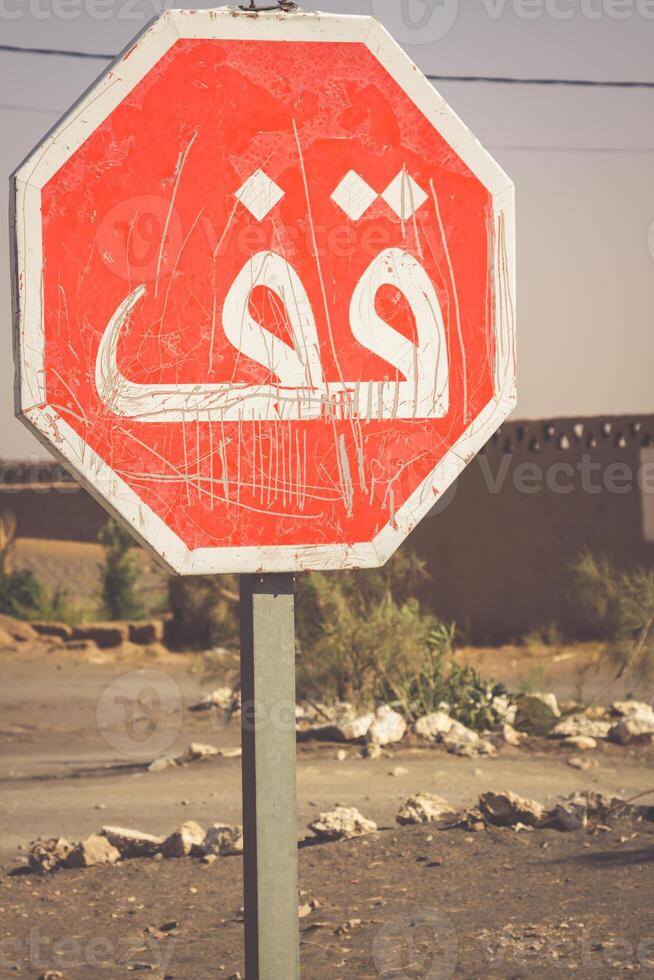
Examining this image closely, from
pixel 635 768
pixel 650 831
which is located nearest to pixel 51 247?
pixel 650 831

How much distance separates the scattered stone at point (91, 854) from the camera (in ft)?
19.6

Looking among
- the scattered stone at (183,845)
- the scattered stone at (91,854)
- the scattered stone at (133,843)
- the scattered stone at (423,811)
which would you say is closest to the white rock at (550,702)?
the scattered stone at (423,811)

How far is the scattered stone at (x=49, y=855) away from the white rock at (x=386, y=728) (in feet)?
11.0

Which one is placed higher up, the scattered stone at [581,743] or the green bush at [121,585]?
the green bush at [121,585]

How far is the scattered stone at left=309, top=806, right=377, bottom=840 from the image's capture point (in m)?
6.23

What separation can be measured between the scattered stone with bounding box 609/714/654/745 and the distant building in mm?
5549

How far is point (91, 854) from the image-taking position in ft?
19.7

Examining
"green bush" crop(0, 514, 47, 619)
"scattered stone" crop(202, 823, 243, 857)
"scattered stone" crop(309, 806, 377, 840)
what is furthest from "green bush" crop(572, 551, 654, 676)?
"green bush" crop(0, 514, 47, 619)

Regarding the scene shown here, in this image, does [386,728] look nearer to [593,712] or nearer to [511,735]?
[511,735]

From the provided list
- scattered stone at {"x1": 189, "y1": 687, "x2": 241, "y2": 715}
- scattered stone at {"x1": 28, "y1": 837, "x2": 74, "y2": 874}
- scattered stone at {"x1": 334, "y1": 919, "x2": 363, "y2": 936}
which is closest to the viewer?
scattered stone at {"x1": 334, "y1": 919, "x2": 363, "y2": 936}

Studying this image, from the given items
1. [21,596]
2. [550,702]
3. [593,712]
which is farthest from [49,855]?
Answer: [21,596]

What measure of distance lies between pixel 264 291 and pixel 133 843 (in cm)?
509

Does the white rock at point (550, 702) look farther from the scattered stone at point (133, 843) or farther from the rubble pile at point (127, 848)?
the scattered stone at point (133, 843)

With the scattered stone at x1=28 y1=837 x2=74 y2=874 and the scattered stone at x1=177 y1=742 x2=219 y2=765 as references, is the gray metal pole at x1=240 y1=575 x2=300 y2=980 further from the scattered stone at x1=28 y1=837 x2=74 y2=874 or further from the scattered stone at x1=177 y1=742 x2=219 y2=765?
the scattered stone at x1=177 y1=742 x2=219 y2=765
